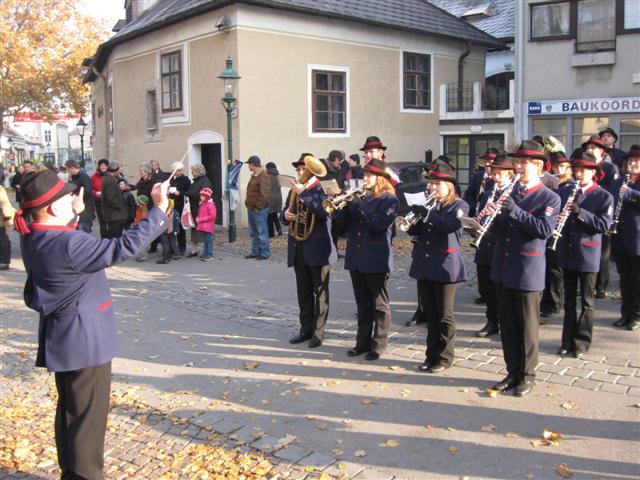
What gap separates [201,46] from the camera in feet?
62.4

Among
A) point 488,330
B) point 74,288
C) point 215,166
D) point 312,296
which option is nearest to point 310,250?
point 312,296

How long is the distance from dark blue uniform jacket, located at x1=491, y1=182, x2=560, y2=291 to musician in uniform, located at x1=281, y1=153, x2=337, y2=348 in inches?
78.7

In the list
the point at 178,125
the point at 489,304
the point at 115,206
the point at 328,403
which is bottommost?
the point at 328,403

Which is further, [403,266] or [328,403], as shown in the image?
[403,266]

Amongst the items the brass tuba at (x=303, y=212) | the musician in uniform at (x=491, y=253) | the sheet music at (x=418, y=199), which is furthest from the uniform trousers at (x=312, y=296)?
the musician in uniform at (x=491, y=253)

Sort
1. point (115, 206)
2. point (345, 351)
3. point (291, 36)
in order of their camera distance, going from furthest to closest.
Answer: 1. point (291, 36)
2. point (115, 206)
3. point (345, 351)

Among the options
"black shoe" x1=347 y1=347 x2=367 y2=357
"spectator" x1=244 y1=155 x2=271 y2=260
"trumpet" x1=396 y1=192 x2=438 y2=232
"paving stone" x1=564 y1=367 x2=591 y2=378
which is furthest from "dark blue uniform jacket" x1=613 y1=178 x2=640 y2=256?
"spectator" x1=244 y1=155 x2=271 y2=260

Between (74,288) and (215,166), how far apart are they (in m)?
15.5

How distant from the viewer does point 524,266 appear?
5691mm

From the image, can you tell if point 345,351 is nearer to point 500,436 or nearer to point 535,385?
point 535,385

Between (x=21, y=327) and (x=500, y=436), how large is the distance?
6.30 meters

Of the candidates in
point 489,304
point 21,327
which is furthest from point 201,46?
point 489,304

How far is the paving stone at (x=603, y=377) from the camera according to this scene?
5.98 m

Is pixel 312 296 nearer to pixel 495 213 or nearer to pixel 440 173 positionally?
pixel 440 173
